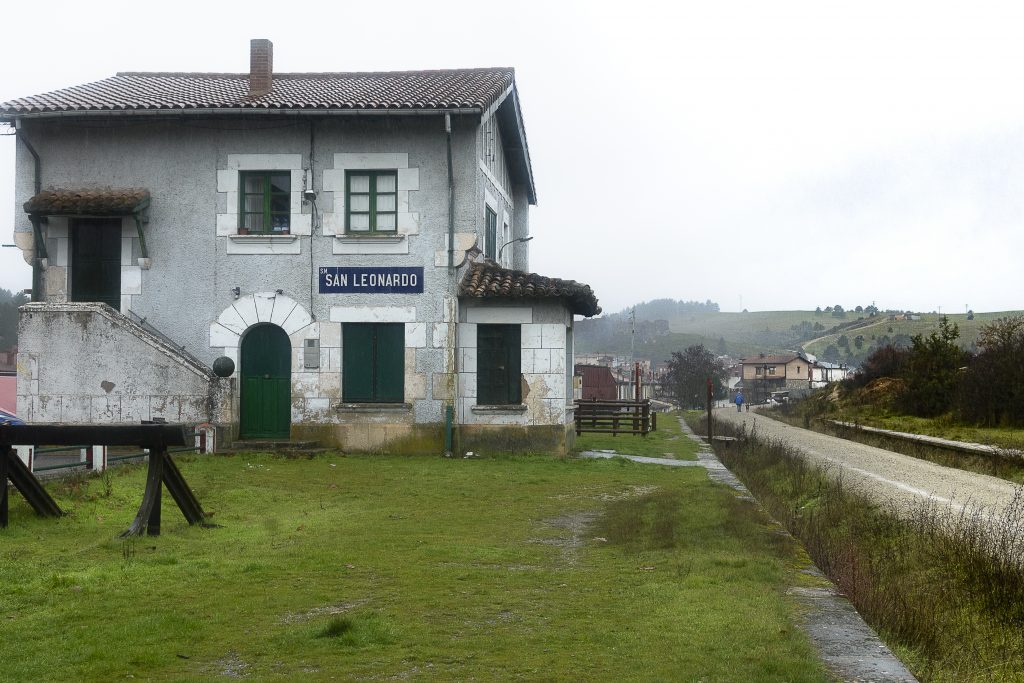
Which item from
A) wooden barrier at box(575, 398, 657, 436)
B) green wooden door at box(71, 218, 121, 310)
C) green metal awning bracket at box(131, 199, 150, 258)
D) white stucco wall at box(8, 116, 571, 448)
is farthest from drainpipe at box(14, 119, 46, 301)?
wooden barrier at box(575, 398, 657, 436)

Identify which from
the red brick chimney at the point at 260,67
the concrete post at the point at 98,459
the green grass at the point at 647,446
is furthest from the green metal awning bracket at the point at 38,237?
the green grass at the point at 647,446

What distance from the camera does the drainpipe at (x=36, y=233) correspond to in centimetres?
1891

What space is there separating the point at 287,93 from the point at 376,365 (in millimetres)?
6004

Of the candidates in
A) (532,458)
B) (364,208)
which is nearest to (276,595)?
(532,458)

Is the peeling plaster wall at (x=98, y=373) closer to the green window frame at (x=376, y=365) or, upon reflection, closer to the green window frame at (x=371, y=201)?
the green window frame at (x=376, y=365)

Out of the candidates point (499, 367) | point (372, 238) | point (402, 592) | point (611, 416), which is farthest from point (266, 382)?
point (402, 592)

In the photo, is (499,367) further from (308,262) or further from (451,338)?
(308,262)

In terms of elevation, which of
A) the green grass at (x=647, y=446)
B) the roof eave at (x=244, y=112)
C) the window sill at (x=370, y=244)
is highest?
the roof eave at (x=244, y=112)

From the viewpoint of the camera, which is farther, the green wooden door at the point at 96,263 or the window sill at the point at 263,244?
the green wooden door at the point at 96,263

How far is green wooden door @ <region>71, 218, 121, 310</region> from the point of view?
63.6 feet

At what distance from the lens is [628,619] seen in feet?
18.2

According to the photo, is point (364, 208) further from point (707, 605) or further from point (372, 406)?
point (707, 605)

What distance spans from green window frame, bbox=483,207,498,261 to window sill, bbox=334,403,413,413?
4.02 metres

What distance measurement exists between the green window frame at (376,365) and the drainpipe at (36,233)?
5.87 metres
